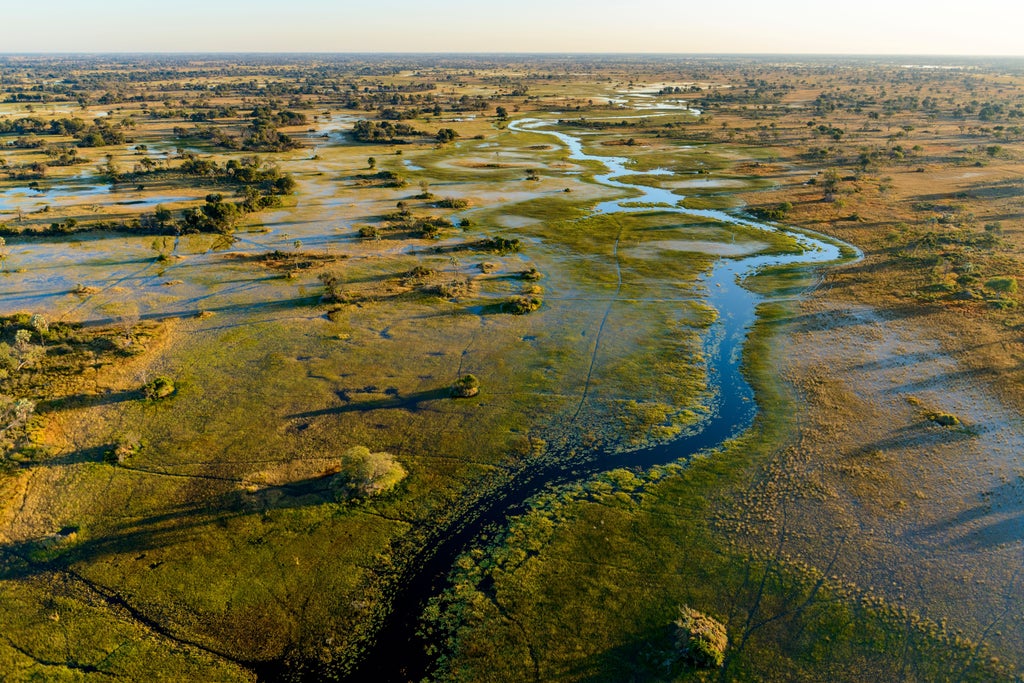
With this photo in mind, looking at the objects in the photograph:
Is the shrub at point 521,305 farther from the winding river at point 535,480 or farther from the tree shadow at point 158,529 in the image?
the tree shadow at point 158,529

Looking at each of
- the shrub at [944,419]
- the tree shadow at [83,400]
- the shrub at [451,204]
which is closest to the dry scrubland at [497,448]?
the tree shadow at [83,400]

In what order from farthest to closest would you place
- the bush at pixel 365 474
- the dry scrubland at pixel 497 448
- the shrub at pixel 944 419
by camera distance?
the shrub at pixel 944 419
the bush at pixel 365 474
the dry scrubland at pixel 497 448

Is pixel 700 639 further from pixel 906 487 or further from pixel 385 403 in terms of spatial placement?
pixel 385 403

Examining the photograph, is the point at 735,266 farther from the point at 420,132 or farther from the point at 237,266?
the point at 420,132

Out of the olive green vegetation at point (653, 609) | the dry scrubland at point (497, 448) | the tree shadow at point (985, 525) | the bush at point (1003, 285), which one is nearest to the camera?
the olive green vegetation at point (653, 609)

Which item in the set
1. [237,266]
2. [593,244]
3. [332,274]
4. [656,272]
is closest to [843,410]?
[656,272]

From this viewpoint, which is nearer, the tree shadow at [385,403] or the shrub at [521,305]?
the tree shadow at [385,403]
